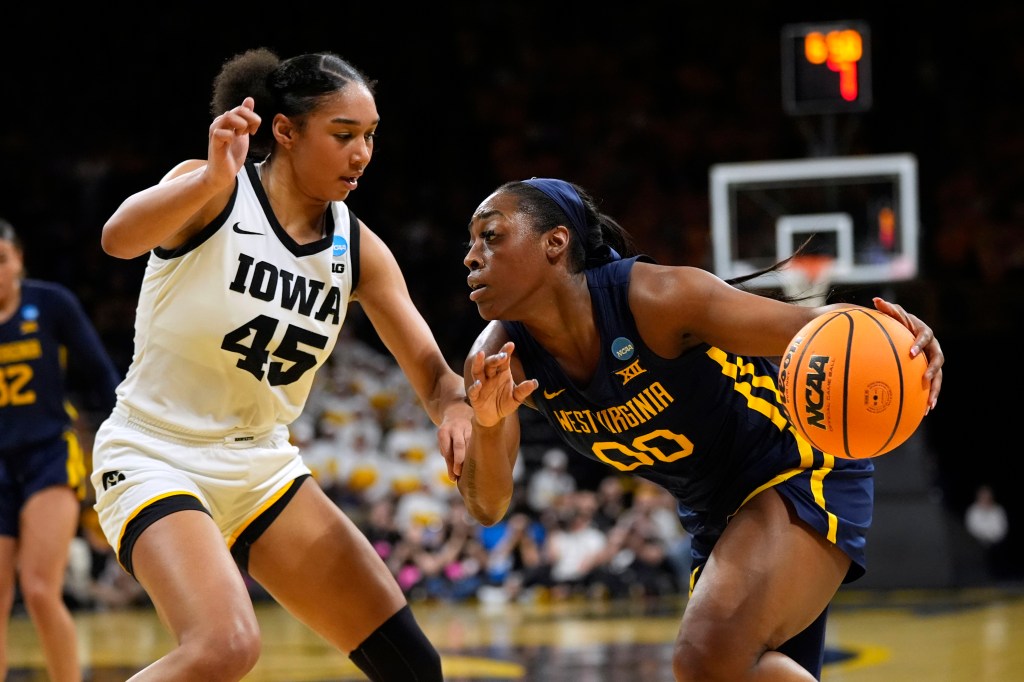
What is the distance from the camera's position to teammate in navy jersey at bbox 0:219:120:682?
16.8ft

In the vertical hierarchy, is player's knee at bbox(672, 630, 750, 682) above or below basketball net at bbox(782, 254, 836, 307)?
above

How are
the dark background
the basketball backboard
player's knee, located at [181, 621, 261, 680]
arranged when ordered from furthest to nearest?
the dark background
the basketball backboard
player's knee, located at [181, 621, 261, 680]

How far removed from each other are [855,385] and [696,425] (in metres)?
0.55

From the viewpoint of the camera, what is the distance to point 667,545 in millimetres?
12586

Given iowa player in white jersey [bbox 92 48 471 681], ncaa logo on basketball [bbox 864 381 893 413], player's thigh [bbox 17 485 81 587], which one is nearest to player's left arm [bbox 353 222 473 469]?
iowa player in white jersey [bbox 92 48 471 681]

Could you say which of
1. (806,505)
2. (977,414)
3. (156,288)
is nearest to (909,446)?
(977,414)

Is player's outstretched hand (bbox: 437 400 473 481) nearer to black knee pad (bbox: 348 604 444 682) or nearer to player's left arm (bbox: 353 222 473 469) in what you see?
player's left arm (bbox: 353 222 473 469)

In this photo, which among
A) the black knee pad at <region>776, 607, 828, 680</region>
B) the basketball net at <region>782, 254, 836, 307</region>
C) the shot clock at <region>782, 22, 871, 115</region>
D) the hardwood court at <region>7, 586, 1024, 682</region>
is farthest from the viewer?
the basketball net at <region>782, 254, 836, 307</region>

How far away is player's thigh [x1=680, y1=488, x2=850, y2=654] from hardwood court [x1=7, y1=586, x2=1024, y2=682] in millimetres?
A: 3129

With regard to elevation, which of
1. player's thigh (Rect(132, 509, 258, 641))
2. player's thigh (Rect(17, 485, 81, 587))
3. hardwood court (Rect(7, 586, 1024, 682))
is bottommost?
hardwood court (Rect(7, 586, 1024, 682))

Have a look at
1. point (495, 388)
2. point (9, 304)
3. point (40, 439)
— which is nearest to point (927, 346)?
point (495, 388)

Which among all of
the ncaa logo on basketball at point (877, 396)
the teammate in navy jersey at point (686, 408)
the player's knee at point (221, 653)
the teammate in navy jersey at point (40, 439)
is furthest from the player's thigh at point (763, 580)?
the teammate in navy jersey at point (40, 439)

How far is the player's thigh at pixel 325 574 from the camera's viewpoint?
12.3 ft

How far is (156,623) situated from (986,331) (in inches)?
397
